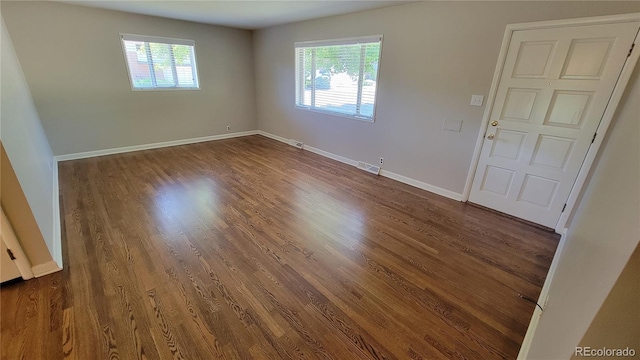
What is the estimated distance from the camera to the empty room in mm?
1454

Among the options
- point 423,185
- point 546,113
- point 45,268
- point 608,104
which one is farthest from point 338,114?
point 45,268

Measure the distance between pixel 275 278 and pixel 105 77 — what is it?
191 inches

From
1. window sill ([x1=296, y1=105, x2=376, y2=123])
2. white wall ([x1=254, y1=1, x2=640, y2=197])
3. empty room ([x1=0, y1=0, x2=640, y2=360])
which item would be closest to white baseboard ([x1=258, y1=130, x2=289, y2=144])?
empty room ([x1=0, y1=0, x2=640, y2=360])

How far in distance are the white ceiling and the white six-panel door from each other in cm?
173

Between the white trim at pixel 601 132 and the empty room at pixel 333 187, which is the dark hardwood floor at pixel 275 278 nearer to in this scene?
the empty room at pixel 333 187

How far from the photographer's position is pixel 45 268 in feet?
6.23

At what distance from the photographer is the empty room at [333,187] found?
145 cm

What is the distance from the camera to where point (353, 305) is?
1.74 m

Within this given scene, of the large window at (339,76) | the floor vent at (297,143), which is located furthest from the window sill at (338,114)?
the floor vent at (297,143)

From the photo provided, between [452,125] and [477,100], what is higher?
[477,100]

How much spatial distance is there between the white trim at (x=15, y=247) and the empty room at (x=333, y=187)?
1cm

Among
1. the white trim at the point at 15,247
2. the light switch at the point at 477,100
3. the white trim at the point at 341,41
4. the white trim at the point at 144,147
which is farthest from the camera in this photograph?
the white trim at the point at 144,147

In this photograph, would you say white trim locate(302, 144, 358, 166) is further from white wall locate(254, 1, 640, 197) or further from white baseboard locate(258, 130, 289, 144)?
white baseboard locate(258, 130, 289, 144)

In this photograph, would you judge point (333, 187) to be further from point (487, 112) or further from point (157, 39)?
point (157, 39)
